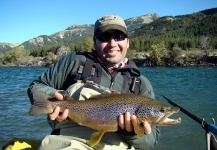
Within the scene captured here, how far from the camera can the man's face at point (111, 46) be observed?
3.72 meters

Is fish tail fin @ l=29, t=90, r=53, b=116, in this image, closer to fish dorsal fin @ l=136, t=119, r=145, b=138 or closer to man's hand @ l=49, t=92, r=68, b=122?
man's hand @ l=49, t=92, r=68, b=122

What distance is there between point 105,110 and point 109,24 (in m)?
1.16

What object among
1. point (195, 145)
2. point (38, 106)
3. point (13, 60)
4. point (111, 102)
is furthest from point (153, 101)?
point (13, 60)

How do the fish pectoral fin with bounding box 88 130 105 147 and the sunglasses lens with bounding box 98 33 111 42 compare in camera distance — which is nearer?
the fish pectoral fin with bounding box 88 130 105 147

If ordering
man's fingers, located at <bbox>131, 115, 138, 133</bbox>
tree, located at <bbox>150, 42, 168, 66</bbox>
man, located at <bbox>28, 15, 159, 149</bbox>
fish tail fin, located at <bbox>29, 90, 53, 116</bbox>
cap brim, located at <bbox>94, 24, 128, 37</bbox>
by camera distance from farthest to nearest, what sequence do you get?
tree, located at <bbox>150, 42, 168, 66</bbox> → cap brim, located at <bbox>94, 24, 128, 37</bbox> → man, located at <bbox>28, 15, 159, 149</bbox> → fish tail fin, located at <bbox>29, 90, 53, 116</bbox> → man's fingers, located at <bbox>131, 115, 138, 133</bbox>

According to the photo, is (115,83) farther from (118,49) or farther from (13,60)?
(13,60)

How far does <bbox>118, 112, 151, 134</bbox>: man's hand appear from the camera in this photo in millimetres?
3043

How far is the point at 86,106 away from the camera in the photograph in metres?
3.26

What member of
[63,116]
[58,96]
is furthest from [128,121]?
[58,96]

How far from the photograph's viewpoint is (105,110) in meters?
3.18

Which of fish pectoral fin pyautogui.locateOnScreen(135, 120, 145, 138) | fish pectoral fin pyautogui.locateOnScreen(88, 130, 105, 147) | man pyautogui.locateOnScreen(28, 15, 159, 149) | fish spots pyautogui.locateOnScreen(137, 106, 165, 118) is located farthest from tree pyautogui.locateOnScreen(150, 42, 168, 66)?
fish pectoral fin pyautogui.locateOnScreen(88, 130, 105, 147)

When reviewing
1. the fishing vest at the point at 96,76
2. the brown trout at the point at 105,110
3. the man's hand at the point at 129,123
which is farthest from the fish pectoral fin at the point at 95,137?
the fishing vest at the point at 96,76

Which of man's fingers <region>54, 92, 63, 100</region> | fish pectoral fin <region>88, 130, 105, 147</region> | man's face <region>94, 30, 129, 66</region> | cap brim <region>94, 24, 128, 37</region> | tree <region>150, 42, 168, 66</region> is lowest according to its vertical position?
tree <region>150, 42, 168, 66</region>

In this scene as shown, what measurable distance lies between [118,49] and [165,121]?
3.84ft
